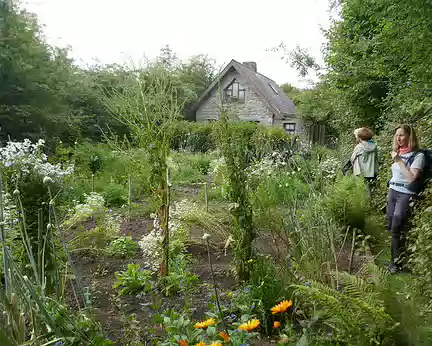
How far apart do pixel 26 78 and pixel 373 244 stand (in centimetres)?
981

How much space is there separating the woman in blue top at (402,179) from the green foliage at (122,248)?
2.82 meters

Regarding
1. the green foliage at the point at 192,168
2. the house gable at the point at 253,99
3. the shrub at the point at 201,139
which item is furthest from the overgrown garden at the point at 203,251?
the house gable at the point at 253,99

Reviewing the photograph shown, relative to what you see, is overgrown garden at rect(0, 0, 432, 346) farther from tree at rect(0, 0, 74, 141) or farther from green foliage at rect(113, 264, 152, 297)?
tree at rect(0, 0, 74, 141)

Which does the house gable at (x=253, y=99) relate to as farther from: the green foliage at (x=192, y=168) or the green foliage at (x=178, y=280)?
the green foliage at (x=178, y=280)

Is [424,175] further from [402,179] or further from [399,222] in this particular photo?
[399,222]

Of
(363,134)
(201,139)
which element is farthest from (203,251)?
(201,139)

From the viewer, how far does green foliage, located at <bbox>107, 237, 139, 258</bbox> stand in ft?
13.3

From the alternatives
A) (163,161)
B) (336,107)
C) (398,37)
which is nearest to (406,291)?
(163,161)

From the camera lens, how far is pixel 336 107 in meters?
10.8

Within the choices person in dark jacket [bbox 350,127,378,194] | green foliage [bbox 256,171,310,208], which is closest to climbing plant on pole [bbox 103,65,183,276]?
green foliage [bbox 256,171,310,208]

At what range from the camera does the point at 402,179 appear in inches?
153

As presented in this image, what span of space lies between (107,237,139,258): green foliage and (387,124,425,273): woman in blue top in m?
2.82

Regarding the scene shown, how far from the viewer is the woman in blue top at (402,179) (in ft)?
12.4

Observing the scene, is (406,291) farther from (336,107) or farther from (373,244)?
(336,107)
